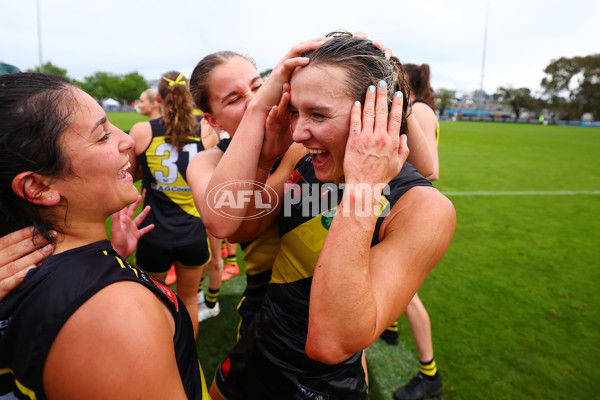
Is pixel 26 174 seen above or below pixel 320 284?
above

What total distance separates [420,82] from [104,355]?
3723 mm

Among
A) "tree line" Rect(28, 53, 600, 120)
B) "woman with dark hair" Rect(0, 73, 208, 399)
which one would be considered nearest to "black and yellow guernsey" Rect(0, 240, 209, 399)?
"woman with dark hair" Rect(0, 73, 208, 399)

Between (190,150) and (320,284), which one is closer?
(320,284)

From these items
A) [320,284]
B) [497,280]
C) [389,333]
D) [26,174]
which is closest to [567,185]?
[497,280]

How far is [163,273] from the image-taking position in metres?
3.50

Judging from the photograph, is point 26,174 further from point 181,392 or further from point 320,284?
point 320,284

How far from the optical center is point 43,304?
928mm

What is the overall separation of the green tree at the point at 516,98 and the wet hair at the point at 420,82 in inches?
3024

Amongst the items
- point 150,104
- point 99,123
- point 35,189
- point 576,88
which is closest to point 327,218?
point 99,123

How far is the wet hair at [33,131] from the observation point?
1.04 metres

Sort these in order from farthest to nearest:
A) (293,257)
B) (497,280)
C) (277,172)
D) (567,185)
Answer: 1. (567,185)
2. (497,280)
3. (277,172)
4. (293,257)

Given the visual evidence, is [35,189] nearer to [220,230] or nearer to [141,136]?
[220,230]

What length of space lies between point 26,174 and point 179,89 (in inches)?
101

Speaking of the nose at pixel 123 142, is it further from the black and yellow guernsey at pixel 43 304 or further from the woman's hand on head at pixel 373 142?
the woman's hand on head at pixel 373 142
